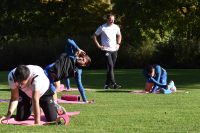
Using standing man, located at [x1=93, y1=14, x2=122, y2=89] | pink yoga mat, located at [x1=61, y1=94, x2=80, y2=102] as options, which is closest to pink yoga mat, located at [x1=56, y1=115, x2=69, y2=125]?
pink yoga mat, located at [x1=61, y1=94, x2=80, y2=102]

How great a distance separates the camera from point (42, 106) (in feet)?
17.3

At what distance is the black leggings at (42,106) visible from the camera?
206 inches

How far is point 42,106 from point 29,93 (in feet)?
1.08

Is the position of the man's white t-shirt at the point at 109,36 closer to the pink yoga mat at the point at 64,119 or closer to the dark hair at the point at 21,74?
the pink yoga mat at the point at 64,119

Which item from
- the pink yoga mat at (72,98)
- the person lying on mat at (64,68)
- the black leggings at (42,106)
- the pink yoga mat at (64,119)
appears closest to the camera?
the pink yoga mat at (64,119)

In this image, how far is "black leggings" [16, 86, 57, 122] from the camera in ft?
17.2

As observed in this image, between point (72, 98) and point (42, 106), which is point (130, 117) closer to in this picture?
point (42, 106)

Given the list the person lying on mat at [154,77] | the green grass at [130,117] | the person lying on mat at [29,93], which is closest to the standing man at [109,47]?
the person lying on mat at [154,77]

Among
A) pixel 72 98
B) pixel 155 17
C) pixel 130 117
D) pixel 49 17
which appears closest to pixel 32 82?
pixel 130 117

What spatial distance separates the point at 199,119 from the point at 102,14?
29380mm

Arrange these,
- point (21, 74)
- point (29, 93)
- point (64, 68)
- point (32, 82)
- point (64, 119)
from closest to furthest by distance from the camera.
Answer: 1. point (21, 74)
2. point (32, 82)
3. point (64, 119)
4. point (29, 93)
5. point (64, 68)

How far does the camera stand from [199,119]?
17.5 ft

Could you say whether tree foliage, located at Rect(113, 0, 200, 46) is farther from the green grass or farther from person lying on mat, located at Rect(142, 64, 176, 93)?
the green grass

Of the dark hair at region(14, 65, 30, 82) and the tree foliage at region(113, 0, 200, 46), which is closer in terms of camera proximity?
the dark hair at region(14, 65, 30, 82)
